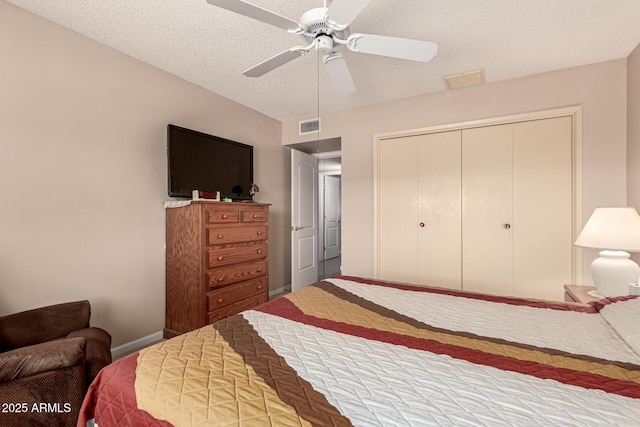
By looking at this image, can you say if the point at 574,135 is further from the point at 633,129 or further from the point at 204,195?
the point at 204,195

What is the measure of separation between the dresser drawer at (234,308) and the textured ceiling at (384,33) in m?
2.19

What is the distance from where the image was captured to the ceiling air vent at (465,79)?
109 inches

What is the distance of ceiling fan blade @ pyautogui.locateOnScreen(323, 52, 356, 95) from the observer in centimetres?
185

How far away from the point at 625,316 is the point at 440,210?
2.07 meters

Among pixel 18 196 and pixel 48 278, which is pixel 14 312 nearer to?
pixel 48 278

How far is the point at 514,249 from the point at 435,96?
1.82 m

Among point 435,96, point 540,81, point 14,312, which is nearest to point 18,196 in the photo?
point 14,312

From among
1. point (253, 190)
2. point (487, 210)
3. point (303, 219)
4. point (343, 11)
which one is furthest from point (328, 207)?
point (343, 11)

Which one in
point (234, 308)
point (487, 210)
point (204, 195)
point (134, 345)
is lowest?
point (134, 345)

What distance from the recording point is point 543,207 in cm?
281

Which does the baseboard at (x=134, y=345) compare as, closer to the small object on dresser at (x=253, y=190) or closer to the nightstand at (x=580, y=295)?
the small object on dresser at (x=253, y=190)

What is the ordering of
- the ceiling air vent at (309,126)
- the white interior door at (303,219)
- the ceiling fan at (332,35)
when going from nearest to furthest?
the ceiling fan at (332,35), the ceiling air vent at (309,126), the white interior door at (303,219)

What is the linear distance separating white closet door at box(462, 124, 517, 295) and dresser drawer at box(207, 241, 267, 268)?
85.5 inches

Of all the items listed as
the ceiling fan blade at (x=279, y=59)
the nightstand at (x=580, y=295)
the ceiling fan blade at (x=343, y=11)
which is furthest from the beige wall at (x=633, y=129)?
the ceiling fan blade at (x=279, y=59)
